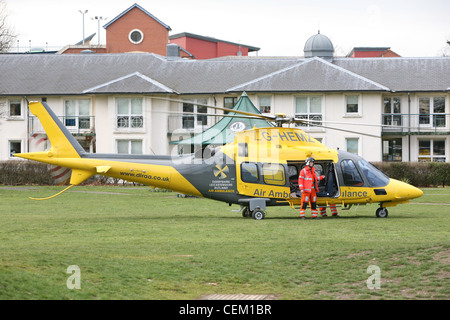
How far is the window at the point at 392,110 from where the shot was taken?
54250 mm

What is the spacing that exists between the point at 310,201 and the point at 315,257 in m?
9.50

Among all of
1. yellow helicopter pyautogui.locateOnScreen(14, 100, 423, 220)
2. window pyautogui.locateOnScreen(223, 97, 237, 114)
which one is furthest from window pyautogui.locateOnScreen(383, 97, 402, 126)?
yellow helicopter pyautogui.locateOnScreen(14, 100, 423, 220)

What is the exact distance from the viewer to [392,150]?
55.2 metres

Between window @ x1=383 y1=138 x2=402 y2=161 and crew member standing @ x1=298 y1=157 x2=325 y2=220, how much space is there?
104ft

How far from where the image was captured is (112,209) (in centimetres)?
2930

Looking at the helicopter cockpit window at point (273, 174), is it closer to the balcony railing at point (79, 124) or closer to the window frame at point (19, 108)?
the balcony railing at point (79, 124)

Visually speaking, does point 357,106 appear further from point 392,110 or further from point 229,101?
point 229,101

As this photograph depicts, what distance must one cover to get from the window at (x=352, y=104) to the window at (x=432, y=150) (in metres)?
5.85

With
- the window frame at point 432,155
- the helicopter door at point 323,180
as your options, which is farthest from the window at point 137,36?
the helicopter door at point 323,180

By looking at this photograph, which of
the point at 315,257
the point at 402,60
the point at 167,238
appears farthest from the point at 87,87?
the point at 315,257

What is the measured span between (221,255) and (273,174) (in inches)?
381

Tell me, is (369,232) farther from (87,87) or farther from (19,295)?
(87,87)

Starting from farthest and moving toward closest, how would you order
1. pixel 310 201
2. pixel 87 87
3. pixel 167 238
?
pixel 87 87, pixel 310 201, pixel 167 238

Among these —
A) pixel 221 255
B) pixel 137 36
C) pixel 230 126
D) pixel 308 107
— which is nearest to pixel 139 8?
pixel 137 36
